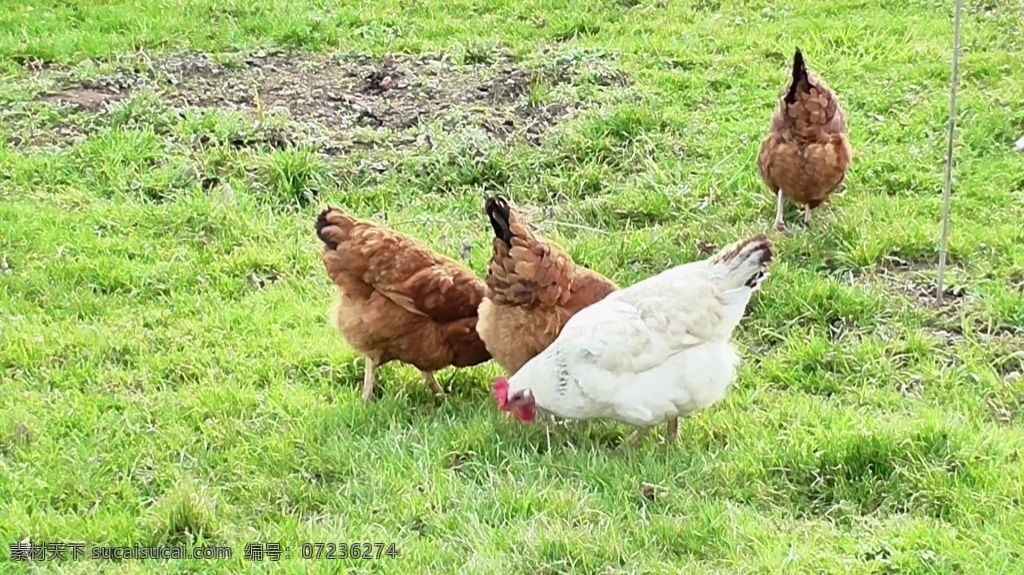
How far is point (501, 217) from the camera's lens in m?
4.84

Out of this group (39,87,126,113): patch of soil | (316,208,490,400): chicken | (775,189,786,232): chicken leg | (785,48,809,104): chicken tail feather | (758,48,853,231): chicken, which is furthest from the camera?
(39,87,126,113): patch of soil

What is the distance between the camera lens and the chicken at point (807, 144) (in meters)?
Answer: 6.46

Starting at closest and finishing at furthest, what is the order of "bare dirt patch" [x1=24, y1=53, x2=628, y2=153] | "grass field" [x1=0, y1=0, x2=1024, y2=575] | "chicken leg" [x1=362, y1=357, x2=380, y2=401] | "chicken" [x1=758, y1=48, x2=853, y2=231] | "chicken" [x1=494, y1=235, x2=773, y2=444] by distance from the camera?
"grass field" [x1=0, y1=0, x2=1024, y2=575]
"chicken" [x1=494, y1=235, x2=773, y2=444]
"chicken leg" [x1=362, y1=357, x2=380, y2=401]
"chicken" [x1=758, y1=48, x2=853, y2=231]
"bare dirt patch" [x1=24, y1=53, x2=628, y2=153]

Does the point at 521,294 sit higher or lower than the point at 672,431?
higher

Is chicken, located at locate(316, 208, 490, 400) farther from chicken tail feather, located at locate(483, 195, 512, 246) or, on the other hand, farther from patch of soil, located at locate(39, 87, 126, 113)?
patch of soil, located at locate(39, 87, 126, 113)

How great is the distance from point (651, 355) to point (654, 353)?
14 millimetres

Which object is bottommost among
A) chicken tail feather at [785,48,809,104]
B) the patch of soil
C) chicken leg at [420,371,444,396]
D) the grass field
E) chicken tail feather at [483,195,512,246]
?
chicken leg at [420,371,444,396]

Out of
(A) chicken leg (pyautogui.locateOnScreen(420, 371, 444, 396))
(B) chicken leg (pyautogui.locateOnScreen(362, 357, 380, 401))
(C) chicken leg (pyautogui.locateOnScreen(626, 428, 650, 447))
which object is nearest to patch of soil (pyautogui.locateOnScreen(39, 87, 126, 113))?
(B) chicken leg (pyautogui.locateOnScreen(362, 357, 380, 401))

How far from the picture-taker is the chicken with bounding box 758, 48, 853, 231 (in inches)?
255

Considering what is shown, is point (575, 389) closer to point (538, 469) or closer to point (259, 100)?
point (538, 469)

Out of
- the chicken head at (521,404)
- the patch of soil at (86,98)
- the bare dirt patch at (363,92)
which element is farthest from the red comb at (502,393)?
the patch of soil at (86,98)

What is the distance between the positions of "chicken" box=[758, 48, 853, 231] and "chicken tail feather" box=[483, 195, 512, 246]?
2.22 m

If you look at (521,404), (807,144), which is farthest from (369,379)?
(807,144)

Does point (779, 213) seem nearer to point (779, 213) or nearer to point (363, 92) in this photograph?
point (779, 213)
